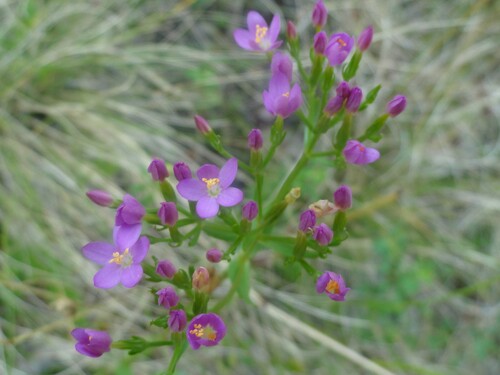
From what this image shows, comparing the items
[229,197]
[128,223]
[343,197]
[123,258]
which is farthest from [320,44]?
[123,258]

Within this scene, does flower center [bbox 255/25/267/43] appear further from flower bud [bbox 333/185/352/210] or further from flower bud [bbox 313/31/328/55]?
flower bud [bbox 333/185/352/210]

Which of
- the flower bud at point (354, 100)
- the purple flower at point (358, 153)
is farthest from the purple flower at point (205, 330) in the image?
the flower bud at point (354, 100)

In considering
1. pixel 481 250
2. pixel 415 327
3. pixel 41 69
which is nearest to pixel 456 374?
pixel 415 327

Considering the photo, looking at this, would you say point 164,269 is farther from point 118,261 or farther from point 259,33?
point 259,33

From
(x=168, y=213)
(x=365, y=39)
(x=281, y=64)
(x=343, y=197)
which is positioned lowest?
(x=168, y=213)

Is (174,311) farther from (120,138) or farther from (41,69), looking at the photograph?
(41,69)

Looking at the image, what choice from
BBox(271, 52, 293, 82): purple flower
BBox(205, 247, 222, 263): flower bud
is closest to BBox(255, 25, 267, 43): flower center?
BBox(271, 52, 293, 82): purple flower
